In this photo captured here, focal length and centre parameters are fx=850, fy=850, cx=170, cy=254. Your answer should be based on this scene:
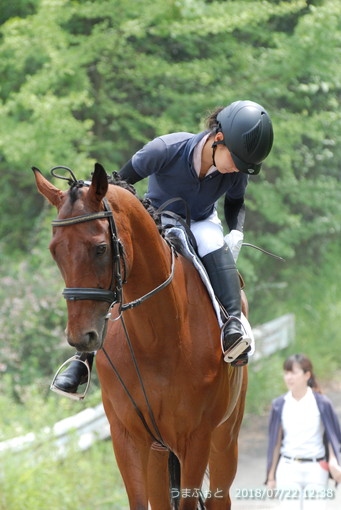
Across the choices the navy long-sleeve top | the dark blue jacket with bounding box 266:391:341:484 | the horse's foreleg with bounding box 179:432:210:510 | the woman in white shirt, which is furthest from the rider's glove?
the dark blue jacket with bounding box 266:391:341:484

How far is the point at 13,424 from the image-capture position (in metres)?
7.83

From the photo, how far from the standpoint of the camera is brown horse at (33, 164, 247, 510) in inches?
170

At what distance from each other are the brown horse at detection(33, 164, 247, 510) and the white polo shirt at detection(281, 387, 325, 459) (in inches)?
102

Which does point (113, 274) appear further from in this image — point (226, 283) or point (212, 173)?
point (212, 173)

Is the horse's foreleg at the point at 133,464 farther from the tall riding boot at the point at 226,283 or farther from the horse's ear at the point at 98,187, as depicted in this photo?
the horse's ear at the point at 98,187

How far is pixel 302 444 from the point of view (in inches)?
306

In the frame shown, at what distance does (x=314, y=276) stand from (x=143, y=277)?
997 centimetres

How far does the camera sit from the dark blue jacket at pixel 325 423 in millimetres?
7711

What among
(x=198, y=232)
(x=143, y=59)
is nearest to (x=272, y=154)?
(x=143, y=59)

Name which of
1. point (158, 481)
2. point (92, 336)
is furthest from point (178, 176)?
point (158, 481)

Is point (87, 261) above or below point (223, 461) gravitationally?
above

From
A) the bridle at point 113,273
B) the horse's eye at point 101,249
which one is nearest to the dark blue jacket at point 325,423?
the bridle at point 113,273

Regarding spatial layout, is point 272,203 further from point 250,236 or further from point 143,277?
point 143,277

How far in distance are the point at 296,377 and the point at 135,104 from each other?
522cm
